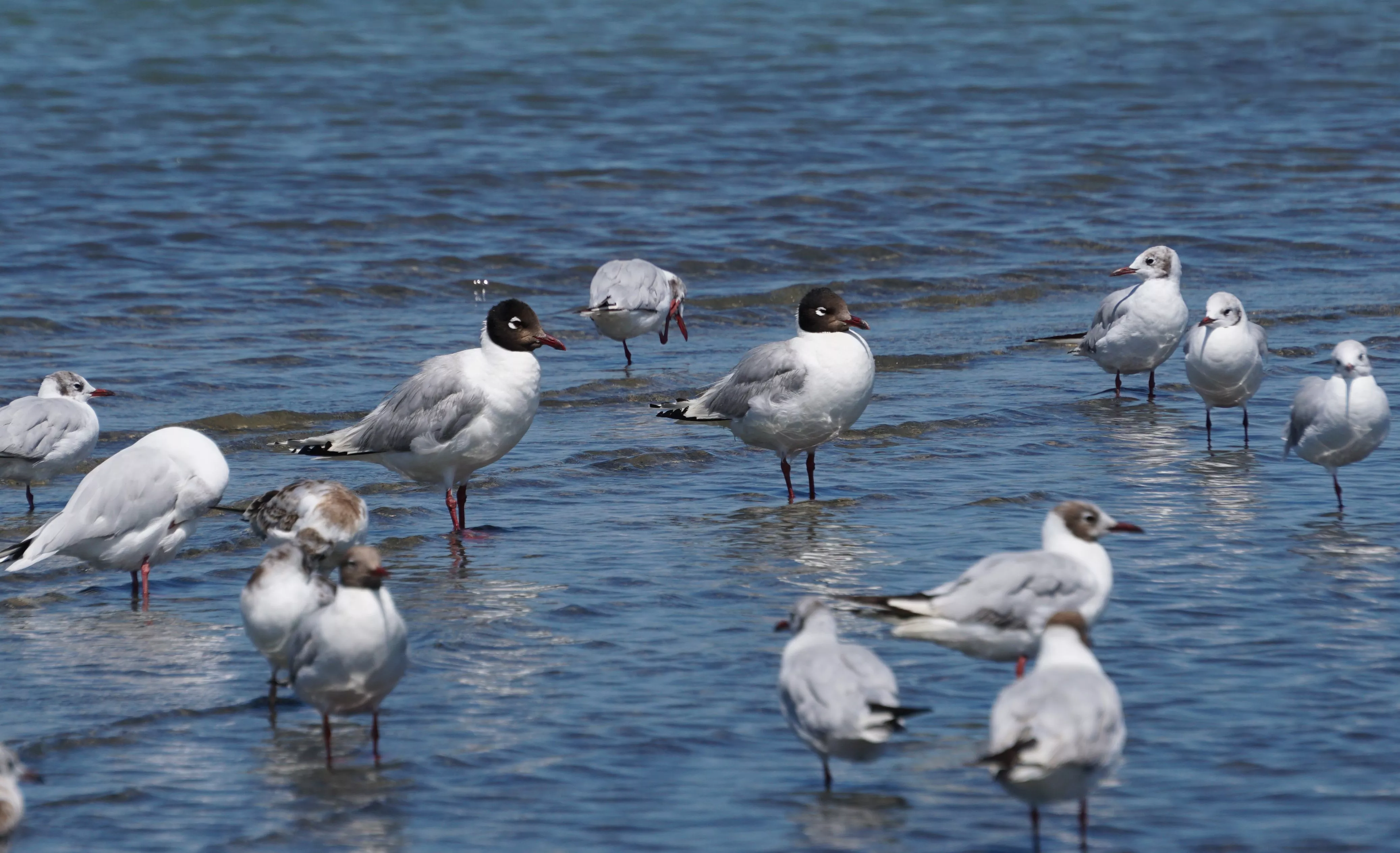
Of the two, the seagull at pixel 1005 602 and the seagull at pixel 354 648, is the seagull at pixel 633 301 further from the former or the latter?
the seagull at pixel 354 648

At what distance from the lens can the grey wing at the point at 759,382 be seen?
10469 millimetres

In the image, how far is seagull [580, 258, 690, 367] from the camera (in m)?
15.4

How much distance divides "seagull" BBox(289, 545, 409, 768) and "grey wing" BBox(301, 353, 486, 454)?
3.55 metres

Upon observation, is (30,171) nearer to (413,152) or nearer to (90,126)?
(90,126)

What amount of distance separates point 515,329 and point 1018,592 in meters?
4.44

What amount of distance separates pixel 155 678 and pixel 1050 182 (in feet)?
55.3

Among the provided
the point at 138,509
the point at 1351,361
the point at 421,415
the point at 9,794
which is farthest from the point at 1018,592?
the point at 421,415

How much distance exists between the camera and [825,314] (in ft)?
34.5

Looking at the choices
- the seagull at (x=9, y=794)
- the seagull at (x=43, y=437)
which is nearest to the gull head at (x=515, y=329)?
the seagull at (x=43, y=437)

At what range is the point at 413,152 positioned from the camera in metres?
24.2

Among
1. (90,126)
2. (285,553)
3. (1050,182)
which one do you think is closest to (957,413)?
(285,553)

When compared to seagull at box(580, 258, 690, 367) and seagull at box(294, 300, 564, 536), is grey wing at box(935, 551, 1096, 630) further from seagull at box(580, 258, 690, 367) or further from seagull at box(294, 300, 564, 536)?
seagull at box(580, 258, 690, 367)

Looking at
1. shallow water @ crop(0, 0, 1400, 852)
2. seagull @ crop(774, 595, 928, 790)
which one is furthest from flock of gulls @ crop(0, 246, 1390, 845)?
shallow water @ crop(0, 0, 1400, 852)

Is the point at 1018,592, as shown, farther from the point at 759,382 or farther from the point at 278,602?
the point at 759,382
